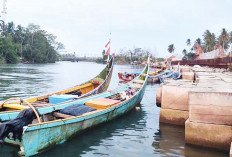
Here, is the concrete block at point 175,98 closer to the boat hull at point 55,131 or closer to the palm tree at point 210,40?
the boat hull at point 55,131

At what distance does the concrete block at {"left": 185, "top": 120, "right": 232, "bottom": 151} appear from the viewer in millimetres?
6836

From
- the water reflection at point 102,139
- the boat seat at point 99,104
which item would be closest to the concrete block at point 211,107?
the water reflection at point 102,139

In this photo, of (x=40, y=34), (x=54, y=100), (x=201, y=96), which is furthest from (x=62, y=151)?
(x=40, y=34)

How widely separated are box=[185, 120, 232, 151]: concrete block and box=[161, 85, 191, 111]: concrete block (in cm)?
190

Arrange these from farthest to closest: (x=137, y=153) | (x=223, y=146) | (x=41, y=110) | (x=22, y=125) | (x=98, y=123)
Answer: (x=98, y=123)
(x=41, y=110)
(x=137, y=153)
(x=223, y=146)
(x=22, y=125)

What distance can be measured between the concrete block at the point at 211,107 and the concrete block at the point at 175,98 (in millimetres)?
1904

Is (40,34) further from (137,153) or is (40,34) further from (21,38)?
(137,153)

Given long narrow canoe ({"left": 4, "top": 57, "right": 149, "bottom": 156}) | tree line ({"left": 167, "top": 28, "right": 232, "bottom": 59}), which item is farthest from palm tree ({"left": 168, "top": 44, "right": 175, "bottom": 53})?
long narrow canoe ({"left": 4, "top": 57, "right": 149, "bottom": 156})

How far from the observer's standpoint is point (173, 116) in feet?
31.0

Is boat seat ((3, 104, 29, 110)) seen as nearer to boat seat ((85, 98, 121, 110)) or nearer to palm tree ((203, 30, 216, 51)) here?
boat seat ((85, 98, 121, 110))

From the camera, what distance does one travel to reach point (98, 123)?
30.6 feet

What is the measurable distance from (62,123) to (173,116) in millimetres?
4453

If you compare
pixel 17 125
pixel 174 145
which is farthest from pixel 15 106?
pixel 174 145

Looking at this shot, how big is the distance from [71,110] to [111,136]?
179 cm
